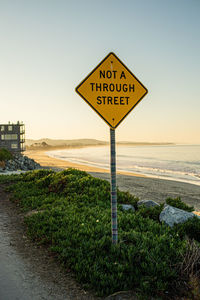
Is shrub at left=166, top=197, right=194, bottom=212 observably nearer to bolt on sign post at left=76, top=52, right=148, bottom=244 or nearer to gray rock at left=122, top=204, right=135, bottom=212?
gray rock at left=122, top=204, right=135, bottom=212

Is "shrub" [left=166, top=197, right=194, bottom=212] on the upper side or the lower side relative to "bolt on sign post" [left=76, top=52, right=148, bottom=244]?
lower

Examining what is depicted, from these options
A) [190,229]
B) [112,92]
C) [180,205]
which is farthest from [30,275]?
[180,205]

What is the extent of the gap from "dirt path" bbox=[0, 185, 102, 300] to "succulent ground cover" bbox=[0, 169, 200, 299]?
0.67 ft

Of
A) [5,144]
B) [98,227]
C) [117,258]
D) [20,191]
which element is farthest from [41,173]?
[5,144]

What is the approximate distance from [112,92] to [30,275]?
377 centimetres

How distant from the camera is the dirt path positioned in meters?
3.82

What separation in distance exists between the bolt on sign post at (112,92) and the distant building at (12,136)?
45.3 metres

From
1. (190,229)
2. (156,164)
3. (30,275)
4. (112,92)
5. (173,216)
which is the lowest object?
(156,164)

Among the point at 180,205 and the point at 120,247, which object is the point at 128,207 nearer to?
the point at 180,205

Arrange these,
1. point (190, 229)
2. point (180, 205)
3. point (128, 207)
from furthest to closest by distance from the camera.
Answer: point (180, 205) < point (128, 207) < point (190, 229)

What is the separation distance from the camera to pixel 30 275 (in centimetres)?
441

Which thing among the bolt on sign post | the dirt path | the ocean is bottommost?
the ocean

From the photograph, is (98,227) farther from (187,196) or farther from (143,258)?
(187,196)

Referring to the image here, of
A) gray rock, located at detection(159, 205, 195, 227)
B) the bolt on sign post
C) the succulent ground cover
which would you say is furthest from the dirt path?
gray rock, located at detection(159, 205, 195, 227)
